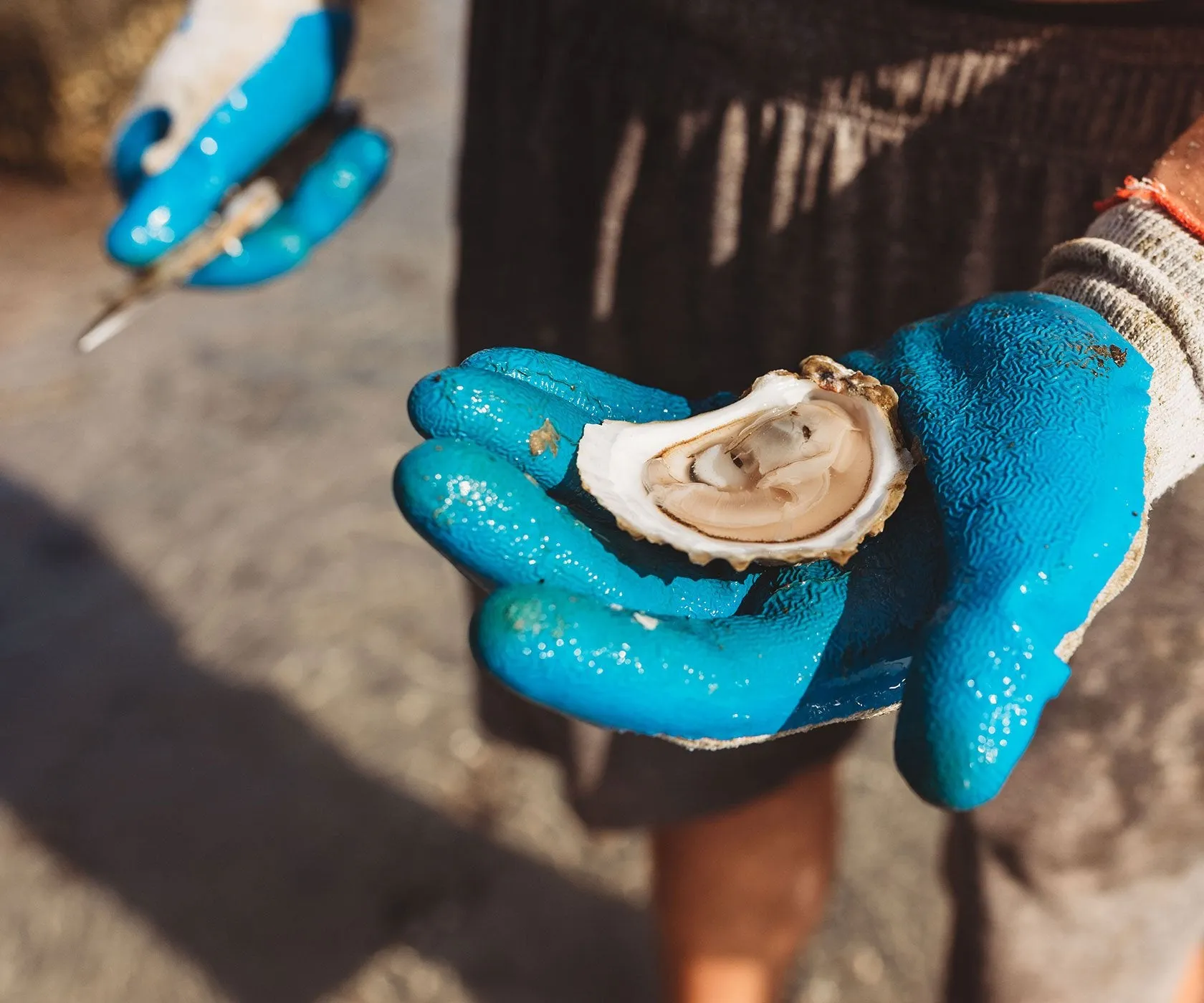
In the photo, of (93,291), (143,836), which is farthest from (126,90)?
(143,836)

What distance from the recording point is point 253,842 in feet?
8.69

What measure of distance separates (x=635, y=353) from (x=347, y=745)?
1.66m

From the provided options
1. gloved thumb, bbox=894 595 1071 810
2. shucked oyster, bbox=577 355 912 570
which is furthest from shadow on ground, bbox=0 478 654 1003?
gloved thumb, bbox=894 595 1071 810

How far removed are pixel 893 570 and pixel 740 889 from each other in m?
1.30

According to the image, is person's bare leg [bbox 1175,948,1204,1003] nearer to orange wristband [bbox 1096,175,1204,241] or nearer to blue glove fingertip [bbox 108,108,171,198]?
orange wristband [bbox 1096,175,1204,241]

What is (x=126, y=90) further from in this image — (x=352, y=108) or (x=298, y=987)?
(x=298, y=987)

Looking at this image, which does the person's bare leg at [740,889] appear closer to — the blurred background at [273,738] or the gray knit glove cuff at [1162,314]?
the blurred background at [273,738]

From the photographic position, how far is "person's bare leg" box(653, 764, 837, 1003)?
2043 millimetres

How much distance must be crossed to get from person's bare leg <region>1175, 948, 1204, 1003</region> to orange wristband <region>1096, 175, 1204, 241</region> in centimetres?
156

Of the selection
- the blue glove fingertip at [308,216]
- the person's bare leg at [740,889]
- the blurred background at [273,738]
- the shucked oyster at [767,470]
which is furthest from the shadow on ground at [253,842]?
the shucked oyster at [767,470]

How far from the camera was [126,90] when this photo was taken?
583cm

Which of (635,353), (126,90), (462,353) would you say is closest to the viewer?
(635,353)

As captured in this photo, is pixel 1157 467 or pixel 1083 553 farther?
pixel 1157 467

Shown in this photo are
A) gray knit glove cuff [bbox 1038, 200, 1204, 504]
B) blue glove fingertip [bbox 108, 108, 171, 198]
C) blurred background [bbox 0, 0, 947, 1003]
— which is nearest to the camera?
gray knit glove cuff [bbox 1038, 200, 1204, 504]
